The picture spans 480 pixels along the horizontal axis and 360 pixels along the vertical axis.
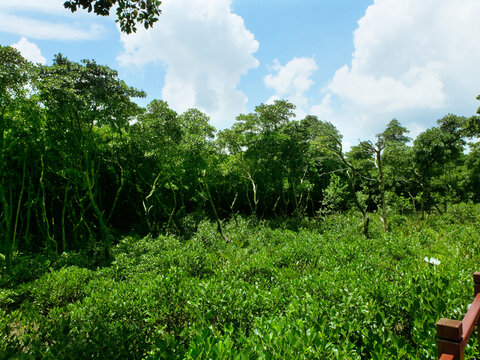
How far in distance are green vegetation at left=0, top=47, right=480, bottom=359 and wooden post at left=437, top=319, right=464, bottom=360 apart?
1.12 metres

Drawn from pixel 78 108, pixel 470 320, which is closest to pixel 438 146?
pixel 470 320

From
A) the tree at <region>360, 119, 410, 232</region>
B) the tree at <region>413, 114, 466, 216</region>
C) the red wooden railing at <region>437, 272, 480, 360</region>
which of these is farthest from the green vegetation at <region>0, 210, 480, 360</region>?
the tree at <region>413, 114, 466, 216</region>

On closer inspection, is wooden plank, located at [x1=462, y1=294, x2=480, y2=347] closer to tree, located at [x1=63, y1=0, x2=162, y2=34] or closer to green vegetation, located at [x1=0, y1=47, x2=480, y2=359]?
green vegetation, located at [x1=0, y1=47, x2=480, y2=359]

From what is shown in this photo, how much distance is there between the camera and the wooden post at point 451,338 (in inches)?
53.6

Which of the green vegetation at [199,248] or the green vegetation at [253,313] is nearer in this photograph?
the green vegetation at [253,313]

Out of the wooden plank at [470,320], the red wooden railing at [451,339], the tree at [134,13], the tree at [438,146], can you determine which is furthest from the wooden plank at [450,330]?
the tree at [438,146]

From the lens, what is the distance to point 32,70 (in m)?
8.37

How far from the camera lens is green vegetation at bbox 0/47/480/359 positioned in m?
3.08

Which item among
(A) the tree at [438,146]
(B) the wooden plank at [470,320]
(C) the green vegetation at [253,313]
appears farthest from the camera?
(A) the tree at [438,146]

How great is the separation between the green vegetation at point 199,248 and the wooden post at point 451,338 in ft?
3.68

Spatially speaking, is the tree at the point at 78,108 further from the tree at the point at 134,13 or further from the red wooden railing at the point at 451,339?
the red wooden railing at the point at 451,339

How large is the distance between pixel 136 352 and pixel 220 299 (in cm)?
130

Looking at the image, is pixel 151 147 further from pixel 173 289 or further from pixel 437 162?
pixel 437 162

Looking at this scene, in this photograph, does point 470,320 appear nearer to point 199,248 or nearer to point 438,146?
point 199,248
